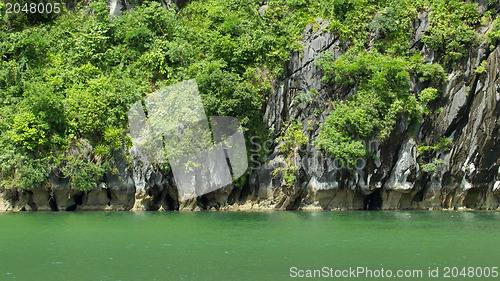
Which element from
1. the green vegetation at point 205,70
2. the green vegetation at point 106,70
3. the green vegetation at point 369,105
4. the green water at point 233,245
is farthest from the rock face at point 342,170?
the green water at point 233,245

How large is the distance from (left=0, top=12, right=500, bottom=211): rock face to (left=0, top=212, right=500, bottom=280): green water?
406cm

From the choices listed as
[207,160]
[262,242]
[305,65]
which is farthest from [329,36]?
[262,242]

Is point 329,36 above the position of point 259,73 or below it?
above

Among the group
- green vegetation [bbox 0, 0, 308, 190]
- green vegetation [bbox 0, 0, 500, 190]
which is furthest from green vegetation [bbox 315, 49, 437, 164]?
green vegetation [bbox 0, 0, 308, 190]

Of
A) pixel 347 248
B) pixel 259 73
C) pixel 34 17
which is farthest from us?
pixel 34 17

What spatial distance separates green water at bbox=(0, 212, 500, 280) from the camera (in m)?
13.7

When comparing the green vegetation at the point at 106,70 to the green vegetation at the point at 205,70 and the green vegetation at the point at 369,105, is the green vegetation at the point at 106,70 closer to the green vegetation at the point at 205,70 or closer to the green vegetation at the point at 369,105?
the green vegetation at the point at 205,70

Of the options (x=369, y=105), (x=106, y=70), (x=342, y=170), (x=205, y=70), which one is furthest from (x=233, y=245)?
(x=106, y=70)

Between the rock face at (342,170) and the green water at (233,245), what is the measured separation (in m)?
4.06

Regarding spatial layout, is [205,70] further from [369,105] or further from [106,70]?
[369,105]

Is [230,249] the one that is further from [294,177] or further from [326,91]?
[326,91]

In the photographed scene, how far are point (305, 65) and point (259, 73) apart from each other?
104 inches

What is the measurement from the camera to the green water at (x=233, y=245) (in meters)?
13.7

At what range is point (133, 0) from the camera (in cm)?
3638
